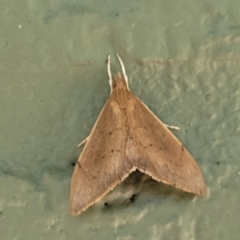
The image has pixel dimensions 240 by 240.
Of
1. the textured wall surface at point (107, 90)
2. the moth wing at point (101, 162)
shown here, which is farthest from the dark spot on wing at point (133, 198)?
the moth wing at point (101, 162)

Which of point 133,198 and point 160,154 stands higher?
point 160,154

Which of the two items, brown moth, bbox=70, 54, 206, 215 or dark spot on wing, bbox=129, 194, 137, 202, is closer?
brown moth, bbox=70, 54, 206, 215

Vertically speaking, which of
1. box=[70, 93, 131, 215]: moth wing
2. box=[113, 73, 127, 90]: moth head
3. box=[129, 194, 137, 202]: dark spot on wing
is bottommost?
box=[129, 194, 137, 202]: dark spot on wing

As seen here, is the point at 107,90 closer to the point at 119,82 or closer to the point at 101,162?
the point at 119,82

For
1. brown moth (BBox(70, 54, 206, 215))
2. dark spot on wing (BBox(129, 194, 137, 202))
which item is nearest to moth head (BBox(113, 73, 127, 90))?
brown moth (BBox(70, 54, 206, 215))

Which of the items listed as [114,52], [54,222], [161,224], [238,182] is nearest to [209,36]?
[114,52]

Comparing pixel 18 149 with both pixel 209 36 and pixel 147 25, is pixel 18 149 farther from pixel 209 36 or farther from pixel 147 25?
pixel 209 36

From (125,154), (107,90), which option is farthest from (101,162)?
(107,90)

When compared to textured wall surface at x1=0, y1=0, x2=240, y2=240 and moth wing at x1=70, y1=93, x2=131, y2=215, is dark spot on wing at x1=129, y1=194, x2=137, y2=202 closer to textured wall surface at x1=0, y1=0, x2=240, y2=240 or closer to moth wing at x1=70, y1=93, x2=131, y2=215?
textured wall surface at x1=0, y1=0, x2=240, y2=240
